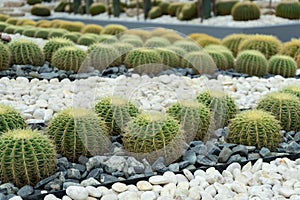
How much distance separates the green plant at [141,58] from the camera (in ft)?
23.1

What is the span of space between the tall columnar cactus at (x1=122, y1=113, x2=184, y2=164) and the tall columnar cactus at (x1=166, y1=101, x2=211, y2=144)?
0.31 meters

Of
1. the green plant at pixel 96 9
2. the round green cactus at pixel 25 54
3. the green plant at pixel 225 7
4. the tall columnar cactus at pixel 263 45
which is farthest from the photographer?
the green plant at pixel 96 9

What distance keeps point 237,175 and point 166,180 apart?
0.53m

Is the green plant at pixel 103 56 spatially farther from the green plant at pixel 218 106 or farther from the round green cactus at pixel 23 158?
the round green cactus at pixel 23 158

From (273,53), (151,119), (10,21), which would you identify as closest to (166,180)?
(151,119)

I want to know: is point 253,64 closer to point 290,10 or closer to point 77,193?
point 77,193

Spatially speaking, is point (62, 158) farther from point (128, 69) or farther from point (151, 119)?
point (128, 69)

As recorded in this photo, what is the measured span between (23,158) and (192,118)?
56.2 inches

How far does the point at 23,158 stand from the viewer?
3.39 m

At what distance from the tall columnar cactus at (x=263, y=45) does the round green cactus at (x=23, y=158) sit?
5.99 m

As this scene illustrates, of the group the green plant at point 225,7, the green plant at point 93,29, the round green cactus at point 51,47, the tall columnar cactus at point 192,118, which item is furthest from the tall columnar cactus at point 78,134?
the green plant at point 225,7

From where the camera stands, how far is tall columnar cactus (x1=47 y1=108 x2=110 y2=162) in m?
3.84

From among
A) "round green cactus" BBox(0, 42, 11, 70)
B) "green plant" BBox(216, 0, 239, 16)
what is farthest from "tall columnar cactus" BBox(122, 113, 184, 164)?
"green plant" BBox(216, 0, 239, 16)

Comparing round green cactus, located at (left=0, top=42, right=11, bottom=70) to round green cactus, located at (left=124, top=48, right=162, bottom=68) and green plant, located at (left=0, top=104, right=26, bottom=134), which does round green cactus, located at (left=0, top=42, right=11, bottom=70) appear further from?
green plant, located at (left=0, top=104, right=26, bottom=134)
